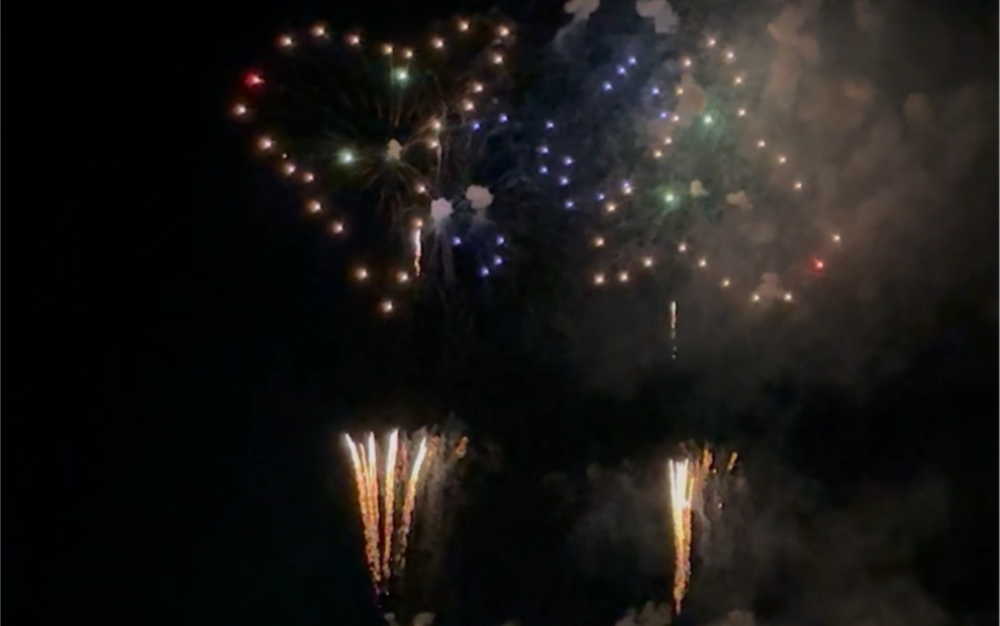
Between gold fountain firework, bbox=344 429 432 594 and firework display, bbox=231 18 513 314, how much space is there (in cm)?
65

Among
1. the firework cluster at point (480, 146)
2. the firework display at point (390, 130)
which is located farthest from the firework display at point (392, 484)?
the firework display at point (390, 130)

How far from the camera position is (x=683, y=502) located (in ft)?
14.7

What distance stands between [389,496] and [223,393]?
732 millimetres

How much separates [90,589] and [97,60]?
193 centimetres

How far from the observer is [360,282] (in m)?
4.32

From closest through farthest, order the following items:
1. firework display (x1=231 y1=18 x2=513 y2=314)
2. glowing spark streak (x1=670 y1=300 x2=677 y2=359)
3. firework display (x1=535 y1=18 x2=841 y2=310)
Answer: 1. firework display (x1=231 y1=18 x2=513 y2=314)
2. firework display (x1=535 y1=18 x2=841 y2=310)
3. glowing spark streak (x1=670 y1=300 x2=677 y2=359)

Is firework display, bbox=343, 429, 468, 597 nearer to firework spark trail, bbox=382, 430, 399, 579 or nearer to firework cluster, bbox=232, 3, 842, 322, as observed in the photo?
firework spark trail, bbox=382, 430, 399, 579

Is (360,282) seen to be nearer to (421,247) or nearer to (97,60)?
(421,247)

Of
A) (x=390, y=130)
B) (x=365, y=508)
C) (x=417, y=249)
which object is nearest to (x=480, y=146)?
(x=390, y=130)

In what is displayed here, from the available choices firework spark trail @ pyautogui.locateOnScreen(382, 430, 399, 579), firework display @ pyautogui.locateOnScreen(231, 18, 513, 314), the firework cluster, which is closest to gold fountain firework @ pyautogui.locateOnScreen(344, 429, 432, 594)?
firework spark trail @ pyautogui.locateOnScreen(382, 430, 399, 579)

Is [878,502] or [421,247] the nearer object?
[421,247]

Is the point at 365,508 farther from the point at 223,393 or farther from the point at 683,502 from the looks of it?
the point at 683,502

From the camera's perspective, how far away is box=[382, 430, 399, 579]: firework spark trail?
4.27 metres

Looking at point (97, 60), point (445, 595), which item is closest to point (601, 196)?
point (445, 595)
